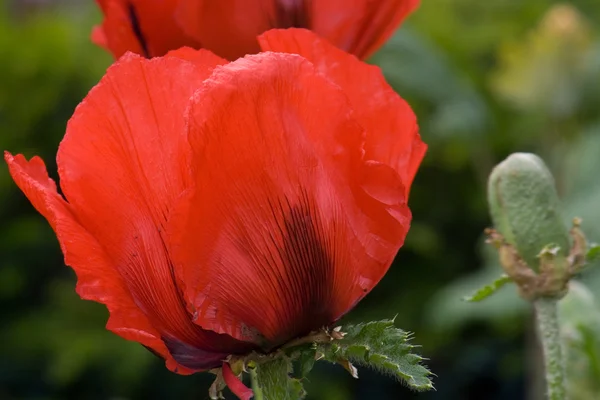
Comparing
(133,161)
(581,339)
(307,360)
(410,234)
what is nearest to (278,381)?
(307,360)

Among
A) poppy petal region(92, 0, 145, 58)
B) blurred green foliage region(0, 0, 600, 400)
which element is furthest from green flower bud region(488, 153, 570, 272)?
blurred green foliage region(0, 0, 600, 400)

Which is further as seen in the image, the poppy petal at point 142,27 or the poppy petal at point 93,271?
the poppy petal at point 142,27

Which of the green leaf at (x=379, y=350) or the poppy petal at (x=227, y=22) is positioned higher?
the poppy petal at (x=227, y=22)

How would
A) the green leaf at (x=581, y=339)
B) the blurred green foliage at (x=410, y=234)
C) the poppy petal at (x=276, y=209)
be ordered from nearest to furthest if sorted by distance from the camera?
the poppy petal at (x=276, y=209)
the green leaf at (x=581, y=339)
the blurred green foliage at (x=410, y=234)

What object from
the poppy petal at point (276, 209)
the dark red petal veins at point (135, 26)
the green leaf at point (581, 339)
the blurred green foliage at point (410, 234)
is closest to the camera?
the poppy petal at point (276, 209)

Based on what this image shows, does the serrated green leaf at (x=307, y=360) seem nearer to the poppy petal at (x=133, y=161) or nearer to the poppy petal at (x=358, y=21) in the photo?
the poppy petal at (x=133, y=161)

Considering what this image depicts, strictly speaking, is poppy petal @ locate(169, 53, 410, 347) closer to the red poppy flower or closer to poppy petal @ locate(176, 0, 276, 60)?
the red poppy flower

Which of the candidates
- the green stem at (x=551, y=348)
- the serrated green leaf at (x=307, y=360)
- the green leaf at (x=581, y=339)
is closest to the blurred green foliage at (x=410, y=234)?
the green leaf at (x=581, y=339)
